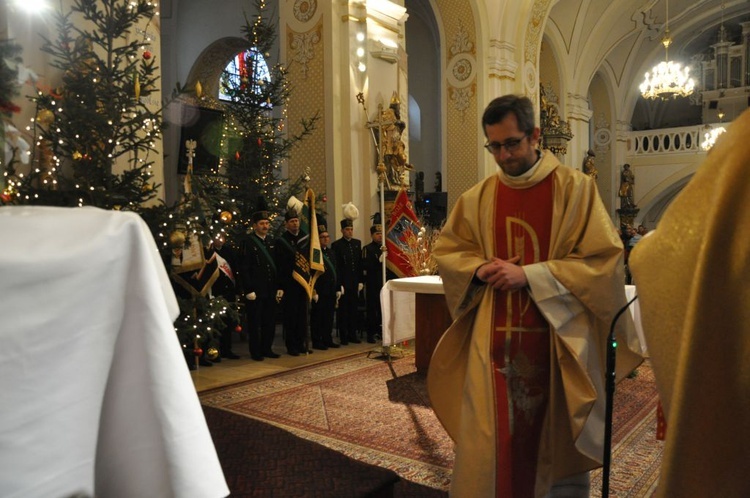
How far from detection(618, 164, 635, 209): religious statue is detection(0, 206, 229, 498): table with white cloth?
2216cm

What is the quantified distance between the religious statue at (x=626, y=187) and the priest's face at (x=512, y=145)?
20.3 metres

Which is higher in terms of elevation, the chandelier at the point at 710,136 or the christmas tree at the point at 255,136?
the chandelier at the point at 710,136

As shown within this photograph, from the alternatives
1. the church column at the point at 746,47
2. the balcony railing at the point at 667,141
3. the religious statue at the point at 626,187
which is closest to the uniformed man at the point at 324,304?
the religious statue at the point at 626,187

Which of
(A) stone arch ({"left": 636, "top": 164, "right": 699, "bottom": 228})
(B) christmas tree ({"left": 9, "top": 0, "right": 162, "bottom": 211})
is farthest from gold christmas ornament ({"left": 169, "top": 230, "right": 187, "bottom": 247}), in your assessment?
(A) stone arch ({"left": 636, "top": 164, "right": 699, "bottom": 228})

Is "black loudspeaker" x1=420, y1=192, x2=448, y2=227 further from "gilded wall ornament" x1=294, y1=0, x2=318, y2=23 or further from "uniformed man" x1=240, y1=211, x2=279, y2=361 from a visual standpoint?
"uniformed man" x1=240, y1=211, x2=279, y2=361

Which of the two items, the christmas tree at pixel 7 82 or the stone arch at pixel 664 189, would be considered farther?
the stone arch at pixel 664 189

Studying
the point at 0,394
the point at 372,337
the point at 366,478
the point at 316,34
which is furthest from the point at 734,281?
the point at 316,34

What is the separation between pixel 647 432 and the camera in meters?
4.39

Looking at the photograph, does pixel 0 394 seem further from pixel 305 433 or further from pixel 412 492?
pixel 305 433

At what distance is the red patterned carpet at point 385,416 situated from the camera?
370cm

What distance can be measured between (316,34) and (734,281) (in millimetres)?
9216

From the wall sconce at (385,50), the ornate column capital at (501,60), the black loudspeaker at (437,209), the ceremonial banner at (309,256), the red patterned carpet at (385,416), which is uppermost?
the ornate column capital at (501,60)

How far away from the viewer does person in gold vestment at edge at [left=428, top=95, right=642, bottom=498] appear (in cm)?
248

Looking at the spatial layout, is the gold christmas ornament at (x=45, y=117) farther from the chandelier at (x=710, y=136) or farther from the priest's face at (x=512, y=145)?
the chandelier at (x=710, y=136)
